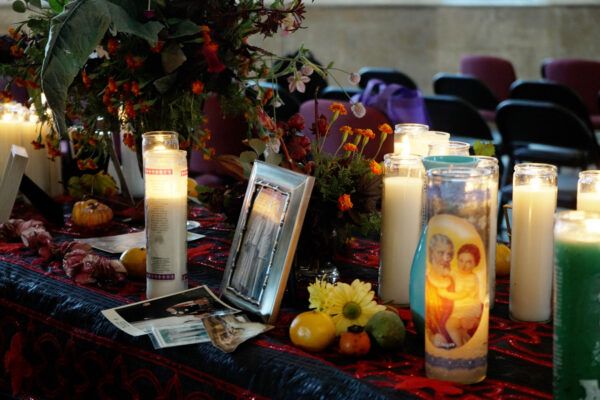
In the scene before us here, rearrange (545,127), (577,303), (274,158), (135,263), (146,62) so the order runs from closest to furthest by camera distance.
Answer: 1. (577,303)
2. (274,158)
3. (135,263)
4. (146,62)
5. (545,127)

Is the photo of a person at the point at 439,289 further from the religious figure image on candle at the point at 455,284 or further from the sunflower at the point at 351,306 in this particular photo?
the sunflower at the point at 351,306

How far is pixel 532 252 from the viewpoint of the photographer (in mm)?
1297

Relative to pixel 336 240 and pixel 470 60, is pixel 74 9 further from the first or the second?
pixel 470 60

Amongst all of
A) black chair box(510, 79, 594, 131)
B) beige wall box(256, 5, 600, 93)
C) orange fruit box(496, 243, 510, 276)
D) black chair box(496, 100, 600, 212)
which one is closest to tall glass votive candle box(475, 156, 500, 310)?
orange fruit box(496, 243, 510, 276)

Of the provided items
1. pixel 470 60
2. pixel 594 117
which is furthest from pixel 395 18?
pixel 594 117

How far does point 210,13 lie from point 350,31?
22.9 ft

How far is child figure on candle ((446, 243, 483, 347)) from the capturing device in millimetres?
1050

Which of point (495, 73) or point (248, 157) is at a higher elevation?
point (495, 73)

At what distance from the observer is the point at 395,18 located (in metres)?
8.48

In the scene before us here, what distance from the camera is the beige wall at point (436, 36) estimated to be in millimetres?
8219

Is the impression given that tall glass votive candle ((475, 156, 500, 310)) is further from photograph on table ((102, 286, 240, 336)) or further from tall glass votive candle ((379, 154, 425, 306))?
photograph on table ((102, 286, 240, 336))

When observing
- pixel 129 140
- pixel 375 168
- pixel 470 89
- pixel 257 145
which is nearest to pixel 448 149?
pixel 375 168

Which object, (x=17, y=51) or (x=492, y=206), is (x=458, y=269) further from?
(x=17, y=51)

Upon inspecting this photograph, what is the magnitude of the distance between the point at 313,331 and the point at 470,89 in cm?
484
